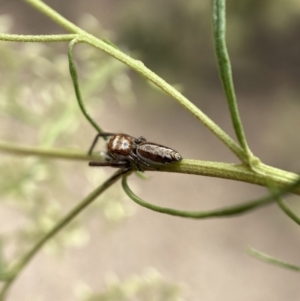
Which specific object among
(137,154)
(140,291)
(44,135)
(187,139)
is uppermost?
(137,154)

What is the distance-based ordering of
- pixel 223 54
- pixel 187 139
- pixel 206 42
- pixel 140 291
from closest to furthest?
pixel 223 54
pixel 140 291
pixel 206 42
pixel 187 139

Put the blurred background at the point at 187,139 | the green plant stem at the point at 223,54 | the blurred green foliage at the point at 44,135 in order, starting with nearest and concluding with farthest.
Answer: the green plant stem at the point at 223,54, the blurred green foliage at the point at 44,135, the blurred background at the point at 187,139

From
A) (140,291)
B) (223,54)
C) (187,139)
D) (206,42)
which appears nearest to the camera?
(223,54)

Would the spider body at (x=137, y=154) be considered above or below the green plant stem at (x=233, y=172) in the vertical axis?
below

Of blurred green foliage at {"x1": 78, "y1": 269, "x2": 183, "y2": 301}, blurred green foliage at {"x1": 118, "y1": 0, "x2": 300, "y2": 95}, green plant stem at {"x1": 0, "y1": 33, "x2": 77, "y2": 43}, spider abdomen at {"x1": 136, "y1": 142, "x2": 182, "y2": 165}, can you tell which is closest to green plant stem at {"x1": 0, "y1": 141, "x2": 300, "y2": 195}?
spider abdomen at {"x1": 136, "y1": 142, "x2": 182, "y2": 165}

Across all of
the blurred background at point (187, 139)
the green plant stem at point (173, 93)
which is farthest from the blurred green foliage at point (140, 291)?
the green plant stem at point (173, 93)

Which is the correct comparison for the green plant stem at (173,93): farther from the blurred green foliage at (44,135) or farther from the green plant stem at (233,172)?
the blurred green foliage at (44,135)

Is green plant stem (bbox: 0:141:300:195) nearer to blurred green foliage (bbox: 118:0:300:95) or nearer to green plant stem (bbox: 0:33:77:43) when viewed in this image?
green plant stem (bbox: 0:33:77:43)

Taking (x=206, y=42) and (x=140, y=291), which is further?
(x=206, y=42)

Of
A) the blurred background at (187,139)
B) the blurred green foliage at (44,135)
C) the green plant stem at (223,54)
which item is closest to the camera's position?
the green plant stem at (223,54)

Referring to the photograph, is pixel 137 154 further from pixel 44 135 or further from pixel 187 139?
pixel 187 139

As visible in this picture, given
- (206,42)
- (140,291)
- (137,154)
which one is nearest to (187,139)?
(206,42)
